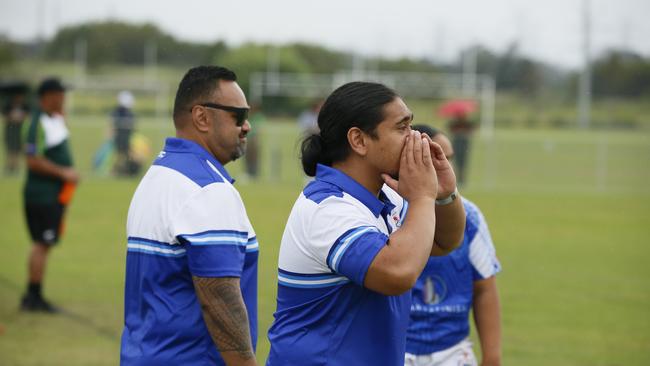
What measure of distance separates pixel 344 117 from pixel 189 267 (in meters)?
0.83

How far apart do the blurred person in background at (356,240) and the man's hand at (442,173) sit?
7 cm

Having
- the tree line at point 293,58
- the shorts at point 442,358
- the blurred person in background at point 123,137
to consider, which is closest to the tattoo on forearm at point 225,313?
the shorts at point 442,358

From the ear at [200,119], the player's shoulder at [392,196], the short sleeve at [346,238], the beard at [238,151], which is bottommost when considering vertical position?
the short sleeve at [346,238]

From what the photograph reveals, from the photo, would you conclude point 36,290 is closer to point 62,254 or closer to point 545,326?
point 62,254

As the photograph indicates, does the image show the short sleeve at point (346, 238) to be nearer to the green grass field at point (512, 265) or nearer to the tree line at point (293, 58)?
the green grass field at point (512, 265)

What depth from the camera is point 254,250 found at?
12.2 ft

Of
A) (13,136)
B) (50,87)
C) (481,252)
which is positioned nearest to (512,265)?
(50,87)

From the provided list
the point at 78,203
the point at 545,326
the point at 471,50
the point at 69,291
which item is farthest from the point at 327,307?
the point at 471,50

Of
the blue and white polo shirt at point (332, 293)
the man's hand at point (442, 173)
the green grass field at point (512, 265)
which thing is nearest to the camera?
the blue and white polo shirt at point (332, 293)

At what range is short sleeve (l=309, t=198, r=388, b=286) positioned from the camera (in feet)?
9.60

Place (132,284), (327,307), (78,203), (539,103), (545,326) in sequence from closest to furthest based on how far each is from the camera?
(327,307)
(132,284)
(545,326)
(78,203)
(539,103)

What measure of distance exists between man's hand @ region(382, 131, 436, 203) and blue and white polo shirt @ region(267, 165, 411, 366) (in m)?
0.17

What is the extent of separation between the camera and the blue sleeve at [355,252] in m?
2.92

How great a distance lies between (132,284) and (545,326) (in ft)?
23.0
